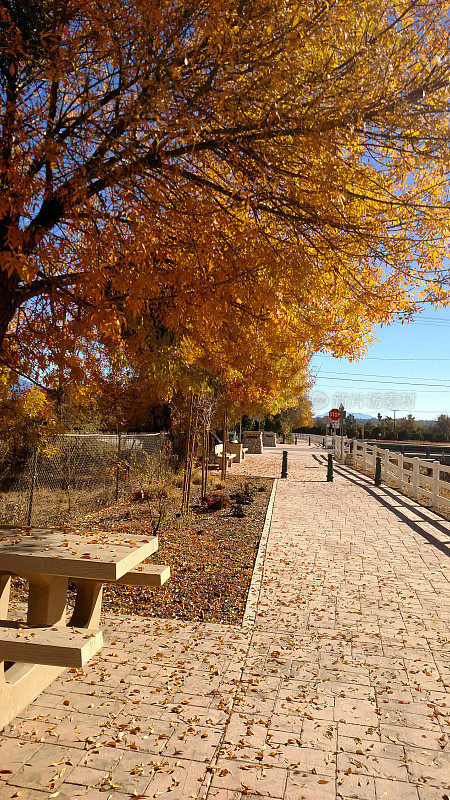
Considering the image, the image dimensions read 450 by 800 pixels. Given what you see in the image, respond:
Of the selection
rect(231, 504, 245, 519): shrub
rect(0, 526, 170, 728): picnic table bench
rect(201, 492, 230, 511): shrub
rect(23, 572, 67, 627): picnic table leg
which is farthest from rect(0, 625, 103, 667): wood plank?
rect(201, 492, 230, 511): shrub

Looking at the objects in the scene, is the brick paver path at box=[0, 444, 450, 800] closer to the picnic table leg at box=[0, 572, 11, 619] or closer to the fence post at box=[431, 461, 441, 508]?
the picnic table leg at box=[0, 572, 11, 619]

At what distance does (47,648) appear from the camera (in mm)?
3426

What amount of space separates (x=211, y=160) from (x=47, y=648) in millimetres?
4564

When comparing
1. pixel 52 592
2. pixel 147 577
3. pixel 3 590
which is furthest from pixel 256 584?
pixel 3 590

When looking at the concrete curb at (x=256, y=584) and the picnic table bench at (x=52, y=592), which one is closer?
the picnic table bench at (x=52, y=592)

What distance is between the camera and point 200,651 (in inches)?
203

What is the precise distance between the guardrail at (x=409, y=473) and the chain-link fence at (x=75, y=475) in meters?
6.93

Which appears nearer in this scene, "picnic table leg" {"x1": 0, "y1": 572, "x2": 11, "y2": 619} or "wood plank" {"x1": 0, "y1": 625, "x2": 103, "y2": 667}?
"wood plank" {"x1": 0, "y1": 625, "x2": 103, "y2": 667}

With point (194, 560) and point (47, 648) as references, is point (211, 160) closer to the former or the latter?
point (47, 648)

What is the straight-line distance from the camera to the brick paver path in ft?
10.9

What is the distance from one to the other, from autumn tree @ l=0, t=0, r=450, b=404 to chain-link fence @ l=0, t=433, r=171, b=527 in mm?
6271

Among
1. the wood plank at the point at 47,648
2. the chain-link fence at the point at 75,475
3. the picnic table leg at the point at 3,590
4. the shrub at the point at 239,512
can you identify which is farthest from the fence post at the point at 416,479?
the wood plank at the point at 47,648

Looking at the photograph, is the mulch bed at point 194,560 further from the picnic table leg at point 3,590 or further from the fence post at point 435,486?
the fence post at point 435,486

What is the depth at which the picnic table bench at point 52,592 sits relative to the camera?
137 inches
